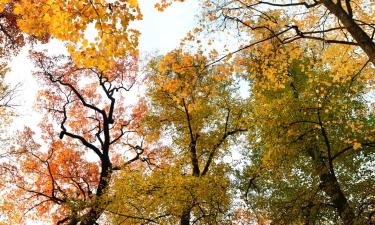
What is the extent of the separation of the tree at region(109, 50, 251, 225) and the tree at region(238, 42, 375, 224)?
1428mm

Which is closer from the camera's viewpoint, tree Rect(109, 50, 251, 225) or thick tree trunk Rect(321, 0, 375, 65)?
thick tree trunk Rect(321, 0, 375, 65)

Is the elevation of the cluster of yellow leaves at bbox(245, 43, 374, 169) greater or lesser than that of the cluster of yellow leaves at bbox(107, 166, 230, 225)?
greater

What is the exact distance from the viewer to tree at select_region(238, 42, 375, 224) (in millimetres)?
8758

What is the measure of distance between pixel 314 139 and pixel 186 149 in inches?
224

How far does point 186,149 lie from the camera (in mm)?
15469

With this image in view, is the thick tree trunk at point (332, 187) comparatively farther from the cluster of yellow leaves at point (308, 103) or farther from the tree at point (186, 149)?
the tree at point (186, 149)

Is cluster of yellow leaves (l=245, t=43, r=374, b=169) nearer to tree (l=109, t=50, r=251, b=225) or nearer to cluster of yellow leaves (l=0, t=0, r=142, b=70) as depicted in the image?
tree (l=109, t=50, r=251, b=225)

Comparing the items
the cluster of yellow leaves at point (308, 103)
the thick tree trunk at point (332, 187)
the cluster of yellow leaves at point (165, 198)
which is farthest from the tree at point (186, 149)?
the thick tree trunk at point (332, 187)

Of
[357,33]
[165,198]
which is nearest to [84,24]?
[357,33]

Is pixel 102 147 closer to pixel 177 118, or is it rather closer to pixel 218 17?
pixel 177 118

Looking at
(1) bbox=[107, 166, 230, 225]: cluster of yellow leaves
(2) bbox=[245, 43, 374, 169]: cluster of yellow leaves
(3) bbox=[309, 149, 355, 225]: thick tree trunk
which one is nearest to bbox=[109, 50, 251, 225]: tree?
(1) bbox=[107, 166, 230, 225]: cluster of yellow leaves

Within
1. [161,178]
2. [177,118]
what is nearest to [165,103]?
[177,118]

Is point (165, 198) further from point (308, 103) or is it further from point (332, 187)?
point (308, 103)

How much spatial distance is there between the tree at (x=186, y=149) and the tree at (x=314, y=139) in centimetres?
143
